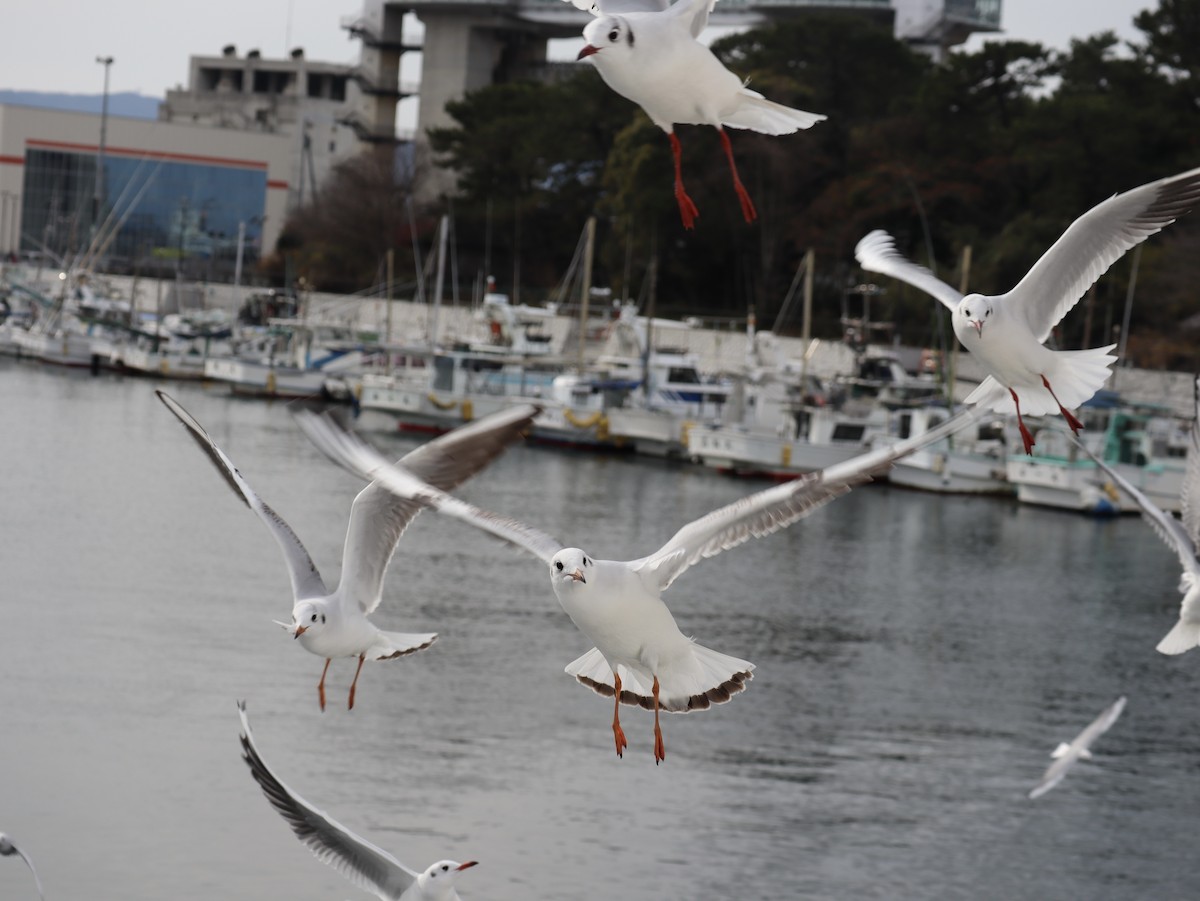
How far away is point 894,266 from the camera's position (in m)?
7.00

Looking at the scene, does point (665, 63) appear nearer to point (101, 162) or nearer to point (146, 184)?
point (101, 162)

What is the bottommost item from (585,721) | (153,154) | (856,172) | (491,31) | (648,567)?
(585,721)

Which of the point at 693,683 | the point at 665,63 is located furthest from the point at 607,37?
the point at 693,683

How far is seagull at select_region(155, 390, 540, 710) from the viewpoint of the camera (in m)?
7.20

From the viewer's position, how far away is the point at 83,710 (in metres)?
19.7

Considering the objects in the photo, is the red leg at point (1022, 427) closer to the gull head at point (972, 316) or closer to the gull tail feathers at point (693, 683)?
the gull head at point (972, 316)

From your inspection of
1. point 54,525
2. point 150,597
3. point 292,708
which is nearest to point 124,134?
point 54,525

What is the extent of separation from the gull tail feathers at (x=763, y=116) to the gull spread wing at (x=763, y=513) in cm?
104

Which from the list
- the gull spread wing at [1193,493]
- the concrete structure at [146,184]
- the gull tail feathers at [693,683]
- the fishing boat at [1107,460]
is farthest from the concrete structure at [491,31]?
the gull tail feathers at [693,683]

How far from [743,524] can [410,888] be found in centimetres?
351

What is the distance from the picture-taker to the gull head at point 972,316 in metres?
5.95

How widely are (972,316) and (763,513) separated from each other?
0.92 meters

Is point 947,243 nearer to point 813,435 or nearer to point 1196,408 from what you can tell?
point 813,435

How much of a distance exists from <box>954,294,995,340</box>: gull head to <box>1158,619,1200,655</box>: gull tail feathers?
140 inches
